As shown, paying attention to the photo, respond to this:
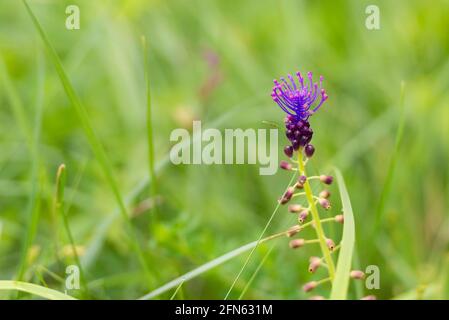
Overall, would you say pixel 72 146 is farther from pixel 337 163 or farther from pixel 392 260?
pixel 392 260

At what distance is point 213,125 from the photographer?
154cm

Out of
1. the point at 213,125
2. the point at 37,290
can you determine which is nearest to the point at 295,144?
the point at 37,290

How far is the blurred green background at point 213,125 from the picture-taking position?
5.27ft

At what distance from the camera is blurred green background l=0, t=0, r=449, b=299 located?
1.61 meters

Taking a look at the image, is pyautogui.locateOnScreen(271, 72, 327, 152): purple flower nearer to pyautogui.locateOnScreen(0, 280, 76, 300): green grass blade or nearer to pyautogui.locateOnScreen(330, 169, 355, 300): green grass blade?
pyautogui.locateOnScreen(330, 169, 355, 300): green grass blade

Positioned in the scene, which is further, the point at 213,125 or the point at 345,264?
the point at 213,125

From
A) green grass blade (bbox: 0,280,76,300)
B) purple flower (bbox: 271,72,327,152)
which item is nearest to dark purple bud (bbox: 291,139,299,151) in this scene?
purple flower (bbox: 271,72,327,152)

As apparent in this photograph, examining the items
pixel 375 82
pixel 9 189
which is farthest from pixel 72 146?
pixel 375 82

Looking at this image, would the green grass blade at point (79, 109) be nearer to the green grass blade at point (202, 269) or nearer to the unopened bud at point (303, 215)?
the green grass blade at point (202, 269)
